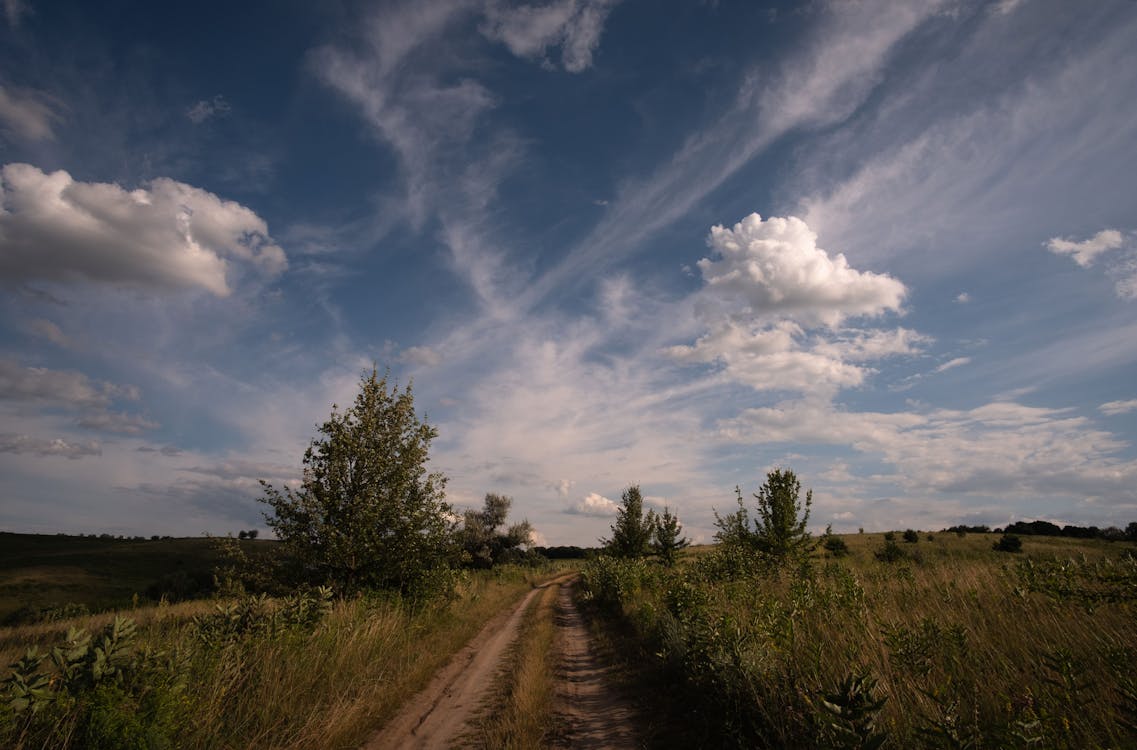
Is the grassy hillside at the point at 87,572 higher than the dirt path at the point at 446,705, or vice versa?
the dirt path at the point at 446,705

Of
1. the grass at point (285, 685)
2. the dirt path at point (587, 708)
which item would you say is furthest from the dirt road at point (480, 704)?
→ the grass at point (285, 685)

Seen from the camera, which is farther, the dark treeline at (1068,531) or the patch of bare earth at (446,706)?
the dark treeline at (1068,531)

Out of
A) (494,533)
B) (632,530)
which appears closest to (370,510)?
(632,530)

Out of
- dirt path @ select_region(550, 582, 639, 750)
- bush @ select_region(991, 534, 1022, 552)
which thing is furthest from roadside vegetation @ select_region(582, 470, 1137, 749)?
bush @ select_region(991, 534, 1022, 552)

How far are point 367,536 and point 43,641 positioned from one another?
33.7 ft

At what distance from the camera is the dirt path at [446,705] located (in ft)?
22.7

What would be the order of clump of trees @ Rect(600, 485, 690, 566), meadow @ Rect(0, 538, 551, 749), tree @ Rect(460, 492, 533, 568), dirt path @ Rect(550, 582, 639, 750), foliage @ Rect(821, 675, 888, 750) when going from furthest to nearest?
tree @ Rect(460, 492, 533, 568) < clump of trees @ Rect(600, 485, 690, 566) < dirt path @ Rect(550, 582, 639, 750) < meadow @ Rect(0, 538, 551, 749) < foliage @ Rect(821, 675, 888, 750)

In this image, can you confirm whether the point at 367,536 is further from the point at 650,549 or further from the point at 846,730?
the point at 650,549

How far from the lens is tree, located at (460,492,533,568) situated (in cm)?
5778

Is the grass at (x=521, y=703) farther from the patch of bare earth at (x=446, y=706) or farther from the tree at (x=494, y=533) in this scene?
the tree at (x=494, y=533)

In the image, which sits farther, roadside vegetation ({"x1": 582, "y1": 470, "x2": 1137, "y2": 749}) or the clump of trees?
the clump of trees

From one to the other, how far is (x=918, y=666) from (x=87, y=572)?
7343cm

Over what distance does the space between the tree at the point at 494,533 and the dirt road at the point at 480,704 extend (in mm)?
46022

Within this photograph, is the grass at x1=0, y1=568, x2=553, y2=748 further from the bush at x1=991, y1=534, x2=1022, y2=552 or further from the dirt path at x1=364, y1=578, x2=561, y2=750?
the bush at x1=991, y1=534, x2=1022, y2=552
